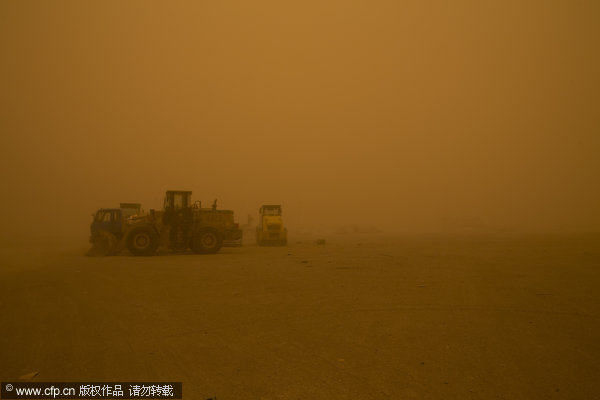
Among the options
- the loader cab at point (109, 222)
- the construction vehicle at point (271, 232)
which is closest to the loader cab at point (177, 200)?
the loader cab at point (109, 222)

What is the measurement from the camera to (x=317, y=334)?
6.18 meters

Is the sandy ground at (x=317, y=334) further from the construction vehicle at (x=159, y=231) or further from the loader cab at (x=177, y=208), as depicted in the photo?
the loader cab at (x=177, y=208)

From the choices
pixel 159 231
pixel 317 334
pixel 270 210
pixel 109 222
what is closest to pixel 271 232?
pixel 270 210

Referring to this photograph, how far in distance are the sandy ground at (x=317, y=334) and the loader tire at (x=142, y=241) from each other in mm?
6600

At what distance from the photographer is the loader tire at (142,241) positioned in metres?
18.2

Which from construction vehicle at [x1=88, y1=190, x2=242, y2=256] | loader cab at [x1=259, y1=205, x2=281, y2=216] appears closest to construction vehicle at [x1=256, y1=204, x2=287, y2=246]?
loader cab at [x1=259, y1=205, x2=281, y2=216]

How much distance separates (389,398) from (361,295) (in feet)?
15.7

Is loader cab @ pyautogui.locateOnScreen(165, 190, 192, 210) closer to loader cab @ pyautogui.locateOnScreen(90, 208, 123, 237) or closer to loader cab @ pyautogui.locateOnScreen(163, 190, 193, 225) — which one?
loader cab @ pyautogui.locateOnScreen(163, 190, 193, 225)

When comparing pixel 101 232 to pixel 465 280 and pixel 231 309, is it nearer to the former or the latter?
pixel 231 309

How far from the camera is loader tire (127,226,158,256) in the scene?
18.2 m

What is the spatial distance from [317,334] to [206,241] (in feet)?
46.2

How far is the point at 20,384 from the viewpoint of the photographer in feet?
14.6

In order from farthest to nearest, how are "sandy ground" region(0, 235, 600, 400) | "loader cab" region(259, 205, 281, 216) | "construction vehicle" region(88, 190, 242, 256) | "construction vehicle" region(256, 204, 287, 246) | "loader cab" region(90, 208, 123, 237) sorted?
"loader cab" region(259, 205, 281, 216) → "construction vehicle" region(256, 204, 287, 246) → "loader cab" region(90, 208, 123, 237) → "construction vehicle" region(88, 190, 242, 256) → "sandy ground" region(0, 235, 600, 400)

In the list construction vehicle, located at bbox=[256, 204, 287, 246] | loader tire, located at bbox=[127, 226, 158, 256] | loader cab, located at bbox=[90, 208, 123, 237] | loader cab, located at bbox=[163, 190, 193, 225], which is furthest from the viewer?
construction vehicle, located at bbox=[256, 204, 287, 246]
